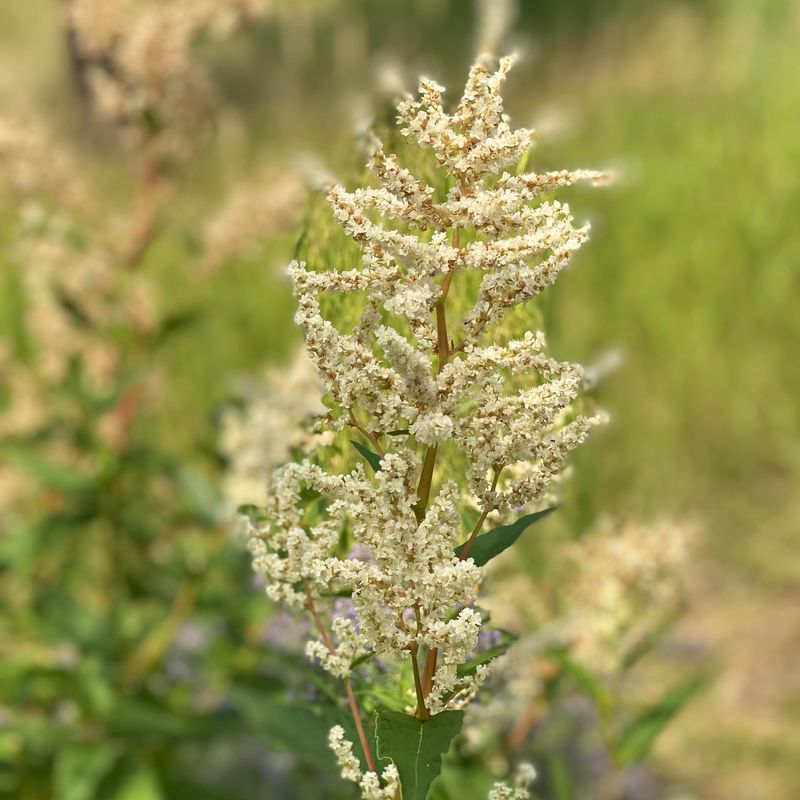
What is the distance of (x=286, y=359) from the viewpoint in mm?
5684

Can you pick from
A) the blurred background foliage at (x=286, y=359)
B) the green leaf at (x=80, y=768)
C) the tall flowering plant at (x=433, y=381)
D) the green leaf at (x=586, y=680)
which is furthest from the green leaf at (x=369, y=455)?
the green leaf at (x=80, y=768)

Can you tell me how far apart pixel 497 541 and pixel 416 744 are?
0.64ft

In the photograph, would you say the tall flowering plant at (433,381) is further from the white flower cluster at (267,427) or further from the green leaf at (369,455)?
the white flower cluster at (267,427)

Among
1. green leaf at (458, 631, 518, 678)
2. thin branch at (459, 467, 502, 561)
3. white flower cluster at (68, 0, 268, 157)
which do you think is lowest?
green leaf at (458, 631, 518, 678)

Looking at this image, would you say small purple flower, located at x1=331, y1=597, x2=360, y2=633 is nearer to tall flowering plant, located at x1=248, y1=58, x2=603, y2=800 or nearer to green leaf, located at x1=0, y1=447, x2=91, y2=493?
tall flowering plant, located at x1=248, y1=58, x2=603, y2=800

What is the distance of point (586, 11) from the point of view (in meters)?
13.4

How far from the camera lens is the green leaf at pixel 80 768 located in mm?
2544

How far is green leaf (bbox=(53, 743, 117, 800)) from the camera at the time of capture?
254 cm

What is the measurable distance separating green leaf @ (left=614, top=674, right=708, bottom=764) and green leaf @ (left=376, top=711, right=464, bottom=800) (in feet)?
3.70

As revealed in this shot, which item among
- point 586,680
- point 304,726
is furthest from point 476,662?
point 586,680

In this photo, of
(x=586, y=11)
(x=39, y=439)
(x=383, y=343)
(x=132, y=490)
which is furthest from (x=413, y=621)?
(x=586, y=11)

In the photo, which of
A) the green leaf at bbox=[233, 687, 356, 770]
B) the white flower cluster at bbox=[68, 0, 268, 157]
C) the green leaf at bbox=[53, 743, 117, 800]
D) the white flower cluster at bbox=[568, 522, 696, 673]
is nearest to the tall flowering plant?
the green leaf at bbox=[233, 687, 356, 770]

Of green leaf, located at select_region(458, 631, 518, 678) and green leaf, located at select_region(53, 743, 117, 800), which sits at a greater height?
green leaf, located at select_region(53, 743, 117, 800)

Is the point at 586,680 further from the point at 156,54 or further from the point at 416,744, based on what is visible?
the point at 156,54
